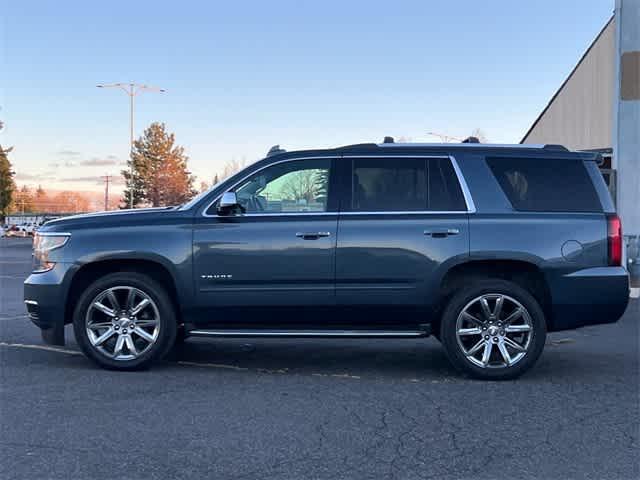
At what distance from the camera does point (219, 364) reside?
293 inches

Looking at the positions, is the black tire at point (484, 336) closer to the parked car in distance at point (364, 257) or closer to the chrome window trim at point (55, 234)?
the parked car in distance at point (364, 257)

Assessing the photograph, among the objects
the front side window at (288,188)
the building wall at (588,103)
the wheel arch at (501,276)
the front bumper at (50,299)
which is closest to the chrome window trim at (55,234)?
the front bumper at (50,299)

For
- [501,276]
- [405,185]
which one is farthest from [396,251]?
[501,276]

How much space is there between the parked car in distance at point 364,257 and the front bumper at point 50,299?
0.05 ft

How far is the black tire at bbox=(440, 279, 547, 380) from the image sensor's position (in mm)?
6703

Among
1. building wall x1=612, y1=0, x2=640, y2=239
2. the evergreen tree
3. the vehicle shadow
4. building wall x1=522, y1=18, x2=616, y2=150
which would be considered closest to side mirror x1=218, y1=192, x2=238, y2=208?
the vehicle shadow

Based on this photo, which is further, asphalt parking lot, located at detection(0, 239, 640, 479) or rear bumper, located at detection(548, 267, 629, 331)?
rear bumper, located at detection(548, 267, 629, 331)

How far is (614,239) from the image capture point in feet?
22.4

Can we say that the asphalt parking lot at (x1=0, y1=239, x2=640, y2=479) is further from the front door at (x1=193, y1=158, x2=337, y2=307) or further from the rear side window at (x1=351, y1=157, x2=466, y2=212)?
the rear side window at (x1=351, y1=157, x2=466, y2=212)

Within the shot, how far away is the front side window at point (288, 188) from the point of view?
6.97 m

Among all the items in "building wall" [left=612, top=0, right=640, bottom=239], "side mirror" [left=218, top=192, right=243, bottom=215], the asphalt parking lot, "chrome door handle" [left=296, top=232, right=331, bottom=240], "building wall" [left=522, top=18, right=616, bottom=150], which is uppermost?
"building wall" [left=522, top=18, right=616, bottom=150]

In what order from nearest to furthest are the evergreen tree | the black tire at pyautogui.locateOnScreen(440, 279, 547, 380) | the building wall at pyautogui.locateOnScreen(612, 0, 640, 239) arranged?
the black tire at pyautogui.locateOnScreen(440, 279, 547, 380) → the building wall at pyautogui.locateOnScreen(612, 0, 640, 239) → the evergreen tree

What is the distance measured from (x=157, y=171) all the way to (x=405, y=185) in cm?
9959

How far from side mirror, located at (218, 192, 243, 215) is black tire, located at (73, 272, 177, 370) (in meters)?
0.88
